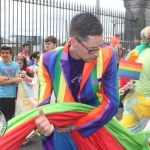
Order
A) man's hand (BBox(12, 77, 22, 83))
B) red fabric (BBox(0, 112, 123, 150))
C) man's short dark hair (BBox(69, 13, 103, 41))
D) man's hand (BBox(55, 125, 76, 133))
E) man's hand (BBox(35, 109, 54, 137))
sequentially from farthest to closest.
A: man's hand (BBox(12, 77, 22, 83))
man's hand (BBox(55, 125, 76, 133))
man's short dark hair (BBox(69, 13, 103, 41))
red fabric (BBox(0, 112, 123, 150))
man's hand (BBox(35, 109, 54, 137))

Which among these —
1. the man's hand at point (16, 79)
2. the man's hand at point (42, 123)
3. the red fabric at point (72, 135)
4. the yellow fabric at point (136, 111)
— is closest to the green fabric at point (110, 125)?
the red fabric at point (72, 135)

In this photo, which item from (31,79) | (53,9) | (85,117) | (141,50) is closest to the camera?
(85,117)

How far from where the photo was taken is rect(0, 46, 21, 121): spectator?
5887 millimetres

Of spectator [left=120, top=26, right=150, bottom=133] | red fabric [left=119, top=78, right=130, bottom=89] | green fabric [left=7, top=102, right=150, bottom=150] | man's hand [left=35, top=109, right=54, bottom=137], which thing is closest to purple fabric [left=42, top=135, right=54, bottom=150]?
green fabric [left=7, top=102, right=150, bottom=150]

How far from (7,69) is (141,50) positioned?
238cm

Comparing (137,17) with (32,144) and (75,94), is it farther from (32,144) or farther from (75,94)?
(75,94)

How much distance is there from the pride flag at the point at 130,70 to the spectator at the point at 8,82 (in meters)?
2.06

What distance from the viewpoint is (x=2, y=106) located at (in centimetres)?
592

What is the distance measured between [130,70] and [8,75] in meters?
2.32

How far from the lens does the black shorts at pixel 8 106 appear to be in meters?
5.93

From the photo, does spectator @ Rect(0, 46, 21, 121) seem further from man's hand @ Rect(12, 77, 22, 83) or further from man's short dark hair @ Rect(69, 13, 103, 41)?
man's short dark hair @ Rect(69, 13, 103, 41)

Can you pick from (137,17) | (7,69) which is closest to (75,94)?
(7,69)

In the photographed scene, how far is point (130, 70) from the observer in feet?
14.3

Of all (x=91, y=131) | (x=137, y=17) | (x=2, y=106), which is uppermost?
(x=137, y=17)
